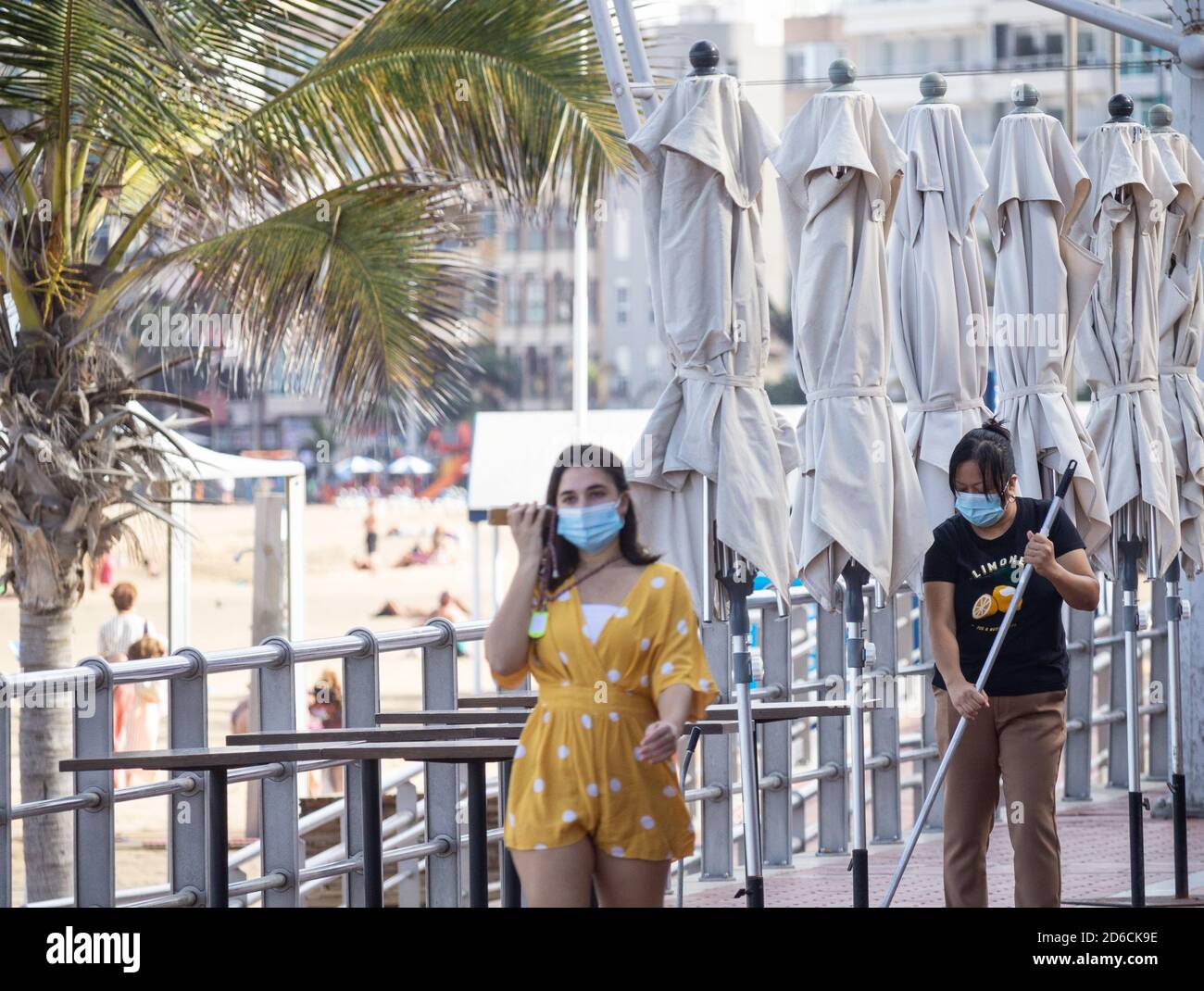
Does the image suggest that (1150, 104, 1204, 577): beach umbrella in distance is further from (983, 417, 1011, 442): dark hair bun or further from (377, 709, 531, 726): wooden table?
(377, 709, 531, 726): wooden table

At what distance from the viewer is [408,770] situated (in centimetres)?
980

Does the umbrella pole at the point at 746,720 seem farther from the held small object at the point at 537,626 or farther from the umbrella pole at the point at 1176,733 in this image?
the umbrella pole at the point at 1176,733

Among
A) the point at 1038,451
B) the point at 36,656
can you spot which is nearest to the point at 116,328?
the point at 36,656

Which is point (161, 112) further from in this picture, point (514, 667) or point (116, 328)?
point (514, 667)

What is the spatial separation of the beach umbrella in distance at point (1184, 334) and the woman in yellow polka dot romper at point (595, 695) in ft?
14.2

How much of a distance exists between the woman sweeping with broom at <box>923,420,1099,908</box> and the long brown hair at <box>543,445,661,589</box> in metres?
1.55

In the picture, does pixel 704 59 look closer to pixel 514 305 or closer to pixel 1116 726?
pixel 1116 726

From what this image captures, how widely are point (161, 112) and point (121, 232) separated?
1253 millimetres

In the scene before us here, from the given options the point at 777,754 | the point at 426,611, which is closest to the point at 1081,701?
the point at 777,754

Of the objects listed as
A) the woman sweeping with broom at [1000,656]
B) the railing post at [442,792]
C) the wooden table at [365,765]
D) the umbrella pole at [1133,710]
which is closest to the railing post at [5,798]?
the wooden table at [365,765]

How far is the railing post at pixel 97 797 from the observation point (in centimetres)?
621

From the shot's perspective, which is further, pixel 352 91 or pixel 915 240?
pixel 352 91

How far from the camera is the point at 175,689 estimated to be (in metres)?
6.62

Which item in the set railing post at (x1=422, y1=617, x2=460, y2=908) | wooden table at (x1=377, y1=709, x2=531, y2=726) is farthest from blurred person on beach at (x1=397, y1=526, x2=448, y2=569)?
wooden table at (x1=377, y1=709, x2=531, y2=726)
